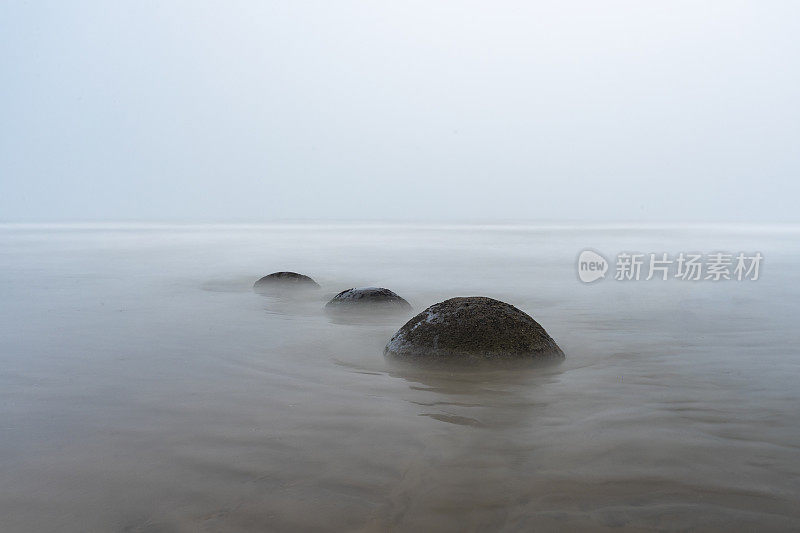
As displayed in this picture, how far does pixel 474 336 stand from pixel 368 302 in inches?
153

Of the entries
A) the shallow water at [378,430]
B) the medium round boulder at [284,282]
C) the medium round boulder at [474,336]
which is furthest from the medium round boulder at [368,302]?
the medium round boulder at [474,336]

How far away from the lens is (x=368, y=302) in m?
Result: 9.40

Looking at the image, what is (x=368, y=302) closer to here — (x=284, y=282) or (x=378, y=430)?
(x=284, y=282)

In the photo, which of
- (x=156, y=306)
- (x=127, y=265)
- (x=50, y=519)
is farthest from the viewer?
(x=127, y=265)

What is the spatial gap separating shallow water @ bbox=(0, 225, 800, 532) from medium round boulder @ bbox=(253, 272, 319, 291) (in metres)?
3.78

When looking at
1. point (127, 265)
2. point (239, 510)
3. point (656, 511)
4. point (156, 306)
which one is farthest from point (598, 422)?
point (127, 265)

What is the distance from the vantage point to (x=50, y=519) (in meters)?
2.75

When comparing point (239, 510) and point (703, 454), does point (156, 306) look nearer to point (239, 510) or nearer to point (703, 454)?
point (239, 510)

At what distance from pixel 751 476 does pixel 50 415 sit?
423 cm

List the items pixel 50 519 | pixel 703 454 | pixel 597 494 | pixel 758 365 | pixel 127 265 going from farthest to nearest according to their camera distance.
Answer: pixel 127 265, pixel 758 365, pixel 703 454, pixel 597 494, pixel 50 519

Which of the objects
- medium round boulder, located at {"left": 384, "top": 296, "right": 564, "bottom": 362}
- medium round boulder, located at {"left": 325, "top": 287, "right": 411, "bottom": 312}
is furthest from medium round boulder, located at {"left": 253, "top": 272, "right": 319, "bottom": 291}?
medium round boulder, located at {"left": 384, "top": 296, "right": 564, "bottom": 362}

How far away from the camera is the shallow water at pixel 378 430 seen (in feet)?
9.32

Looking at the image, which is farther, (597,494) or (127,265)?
(127,265)

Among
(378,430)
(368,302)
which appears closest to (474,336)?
(378,430)
